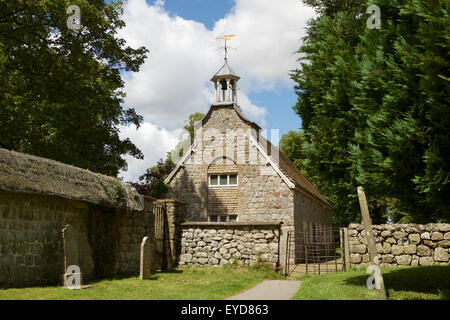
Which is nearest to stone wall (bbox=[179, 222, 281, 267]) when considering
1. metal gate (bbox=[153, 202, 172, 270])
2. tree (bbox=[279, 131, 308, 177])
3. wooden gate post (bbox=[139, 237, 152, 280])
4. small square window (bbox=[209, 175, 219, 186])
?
metal gate (bbox=[153, 202, 172, 270])

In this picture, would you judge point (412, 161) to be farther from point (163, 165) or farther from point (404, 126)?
point (163, 165)

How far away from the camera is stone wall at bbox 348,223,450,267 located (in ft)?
47.6

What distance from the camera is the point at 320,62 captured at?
1118 centimetres

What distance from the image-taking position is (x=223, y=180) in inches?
977

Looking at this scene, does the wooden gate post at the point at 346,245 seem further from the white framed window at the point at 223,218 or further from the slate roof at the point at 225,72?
the slate roof at the point at 225,72

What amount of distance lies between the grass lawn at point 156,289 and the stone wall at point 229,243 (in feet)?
3.77

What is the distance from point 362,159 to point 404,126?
1.36m

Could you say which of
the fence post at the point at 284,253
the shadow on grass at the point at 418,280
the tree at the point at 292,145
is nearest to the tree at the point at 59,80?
the fence post at the point at 284,253

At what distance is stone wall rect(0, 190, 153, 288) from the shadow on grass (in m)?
7.07

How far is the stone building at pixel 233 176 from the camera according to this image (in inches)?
916

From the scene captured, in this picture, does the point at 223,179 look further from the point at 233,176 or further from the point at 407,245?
the point at 407,245

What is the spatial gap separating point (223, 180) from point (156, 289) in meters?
15.1

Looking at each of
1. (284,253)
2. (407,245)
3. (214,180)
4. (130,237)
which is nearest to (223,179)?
(214,180)
